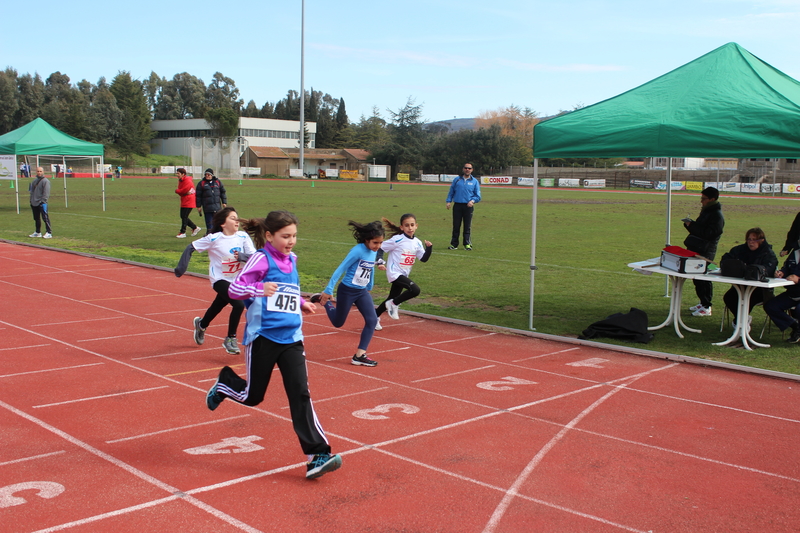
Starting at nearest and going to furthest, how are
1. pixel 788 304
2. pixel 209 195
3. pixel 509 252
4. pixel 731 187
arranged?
1. pixel 788 304
2. pixel 509 252
3. pixel 209 195
4. pixel 731 187

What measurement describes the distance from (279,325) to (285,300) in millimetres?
178

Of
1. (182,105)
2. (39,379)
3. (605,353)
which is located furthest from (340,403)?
(182,105)

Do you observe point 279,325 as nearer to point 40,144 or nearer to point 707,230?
point 707,230

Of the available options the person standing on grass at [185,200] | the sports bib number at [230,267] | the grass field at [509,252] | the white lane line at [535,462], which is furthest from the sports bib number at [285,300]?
the person standing on grass at [185,200]

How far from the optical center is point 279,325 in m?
4.83

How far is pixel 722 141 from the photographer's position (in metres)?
8.31

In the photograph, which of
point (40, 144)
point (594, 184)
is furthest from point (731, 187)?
point (40, 144)

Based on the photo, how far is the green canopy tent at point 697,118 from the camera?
815cm

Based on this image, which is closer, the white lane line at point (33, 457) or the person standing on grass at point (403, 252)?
the white lane line at point (33, 457)

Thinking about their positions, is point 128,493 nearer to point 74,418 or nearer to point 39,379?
point 74,418

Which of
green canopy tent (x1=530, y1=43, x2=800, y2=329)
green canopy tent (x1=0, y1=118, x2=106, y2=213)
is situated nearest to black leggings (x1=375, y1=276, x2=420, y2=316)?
green canopy tent (x1=530, y1=43, x2=800, y2=329)

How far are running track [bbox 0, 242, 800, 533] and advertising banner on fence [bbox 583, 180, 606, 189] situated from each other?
6549 centimetres

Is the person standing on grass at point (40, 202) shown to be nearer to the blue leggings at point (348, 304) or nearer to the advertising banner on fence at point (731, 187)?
the blue leggings at point (348, 304)

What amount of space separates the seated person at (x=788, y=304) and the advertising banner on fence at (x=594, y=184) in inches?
2538
